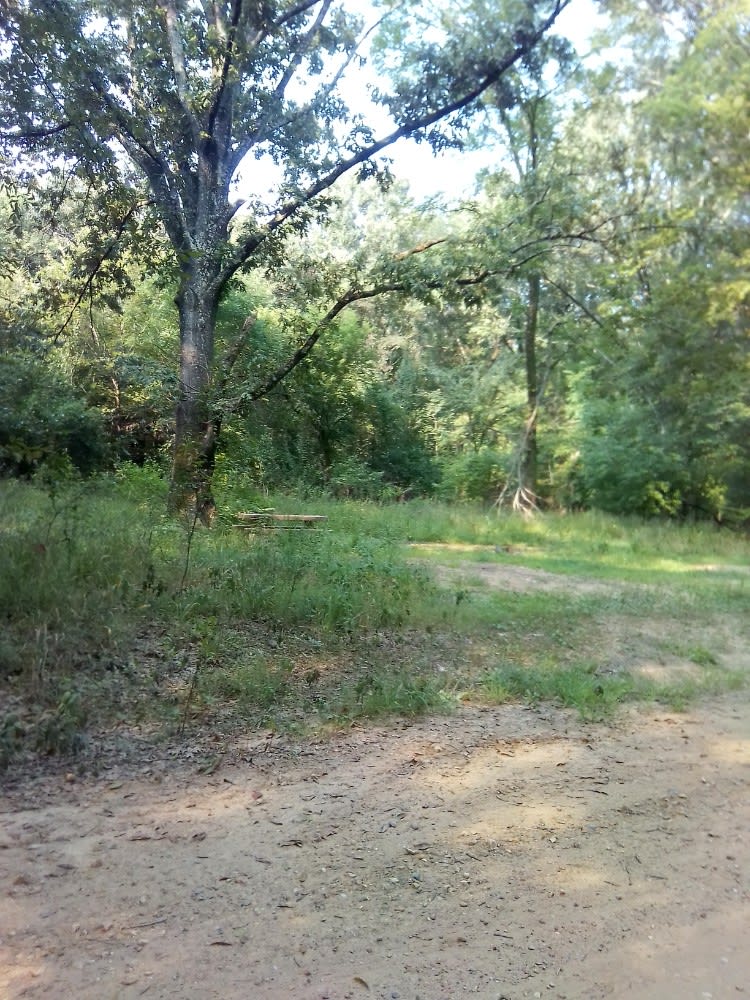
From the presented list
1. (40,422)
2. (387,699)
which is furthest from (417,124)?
(387,699)

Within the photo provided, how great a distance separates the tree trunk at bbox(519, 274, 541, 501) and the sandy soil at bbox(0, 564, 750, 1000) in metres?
18.1

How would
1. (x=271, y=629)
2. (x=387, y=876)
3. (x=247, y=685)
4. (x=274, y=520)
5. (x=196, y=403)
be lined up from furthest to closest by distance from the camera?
(x=274, y=520) → (x=196, y=403) → (x=271, y=629) → (x=247, y=685) → (x=387, y=876)

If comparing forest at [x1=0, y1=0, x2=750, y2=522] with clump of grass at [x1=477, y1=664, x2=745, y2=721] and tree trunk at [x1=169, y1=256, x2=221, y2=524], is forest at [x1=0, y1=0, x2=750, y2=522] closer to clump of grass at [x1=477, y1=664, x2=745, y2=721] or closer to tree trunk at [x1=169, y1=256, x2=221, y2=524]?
tree trunk at [x1=169, y1=256, x2=221, y2=524]

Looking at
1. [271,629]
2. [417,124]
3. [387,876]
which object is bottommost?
[387,876]

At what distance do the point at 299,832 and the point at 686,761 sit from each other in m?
2.69

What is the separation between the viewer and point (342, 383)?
78.6 ft

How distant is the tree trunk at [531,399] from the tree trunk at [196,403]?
1201cm

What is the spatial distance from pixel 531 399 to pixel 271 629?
17691 millimetres

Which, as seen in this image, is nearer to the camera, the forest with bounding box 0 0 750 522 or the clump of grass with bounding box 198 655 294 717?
the clump of grass with bounding box 198 655 294 717

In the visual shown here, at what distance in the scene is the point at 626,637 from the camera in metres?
8.65

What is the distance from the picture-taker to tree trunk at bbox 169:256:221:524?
892cm

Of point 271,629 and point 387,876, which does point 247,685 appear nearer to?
point 271,629

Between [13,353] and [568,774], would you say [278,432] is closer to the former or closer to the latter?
[13,353]

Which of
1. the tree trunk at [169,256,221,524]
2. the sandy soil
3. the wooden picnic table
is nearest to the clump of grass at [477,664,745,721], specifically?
the sandy soil
